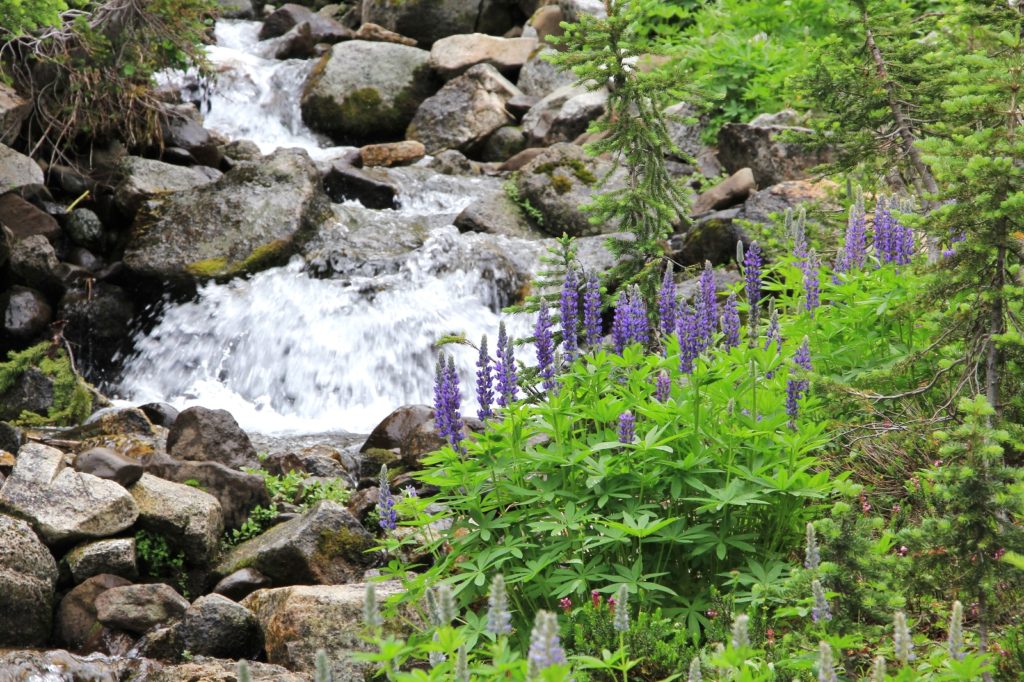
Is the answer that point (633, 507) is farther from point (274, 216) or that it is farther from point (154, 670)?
point (274, 216)

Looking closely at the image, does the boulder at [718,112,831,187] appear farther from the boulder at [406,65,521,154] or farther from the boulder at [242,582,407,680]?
the boulder at [242,582,407,680]

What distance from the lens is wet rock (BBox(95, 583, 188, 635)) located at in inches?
219

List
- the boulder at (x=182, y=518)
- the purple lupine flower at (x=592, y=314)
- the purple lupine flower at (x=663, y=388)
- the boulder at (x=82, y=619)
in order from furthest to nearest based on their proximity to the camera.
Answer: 1. the boulder at (x=182, y=518)
2. the boulder at (x=82, y=619)
3. the purple lupine flower at (x=592, y=314)
4. the purple lupine flower at (x=663, y=388)

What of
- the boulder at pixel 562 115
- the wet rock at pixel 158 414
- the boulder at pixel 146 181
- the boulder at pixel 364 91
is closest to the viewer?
the wet rock at pixel 158 414

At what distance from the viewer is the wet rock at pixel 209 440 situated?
307 inches

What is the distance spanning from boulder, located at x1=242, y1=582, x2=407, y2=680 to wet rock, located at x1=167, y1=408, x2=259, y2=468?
2.97 metres

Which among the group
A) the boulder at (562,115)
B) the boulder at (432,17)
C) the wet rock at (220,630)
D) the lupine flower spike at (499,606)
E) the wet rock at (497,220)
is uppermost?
the boulder at (432,17)

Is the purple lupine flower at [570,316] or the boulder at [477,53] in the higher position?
the boulder at [477,53]

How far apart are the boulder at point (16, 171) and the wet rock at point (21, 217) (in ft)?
0.36

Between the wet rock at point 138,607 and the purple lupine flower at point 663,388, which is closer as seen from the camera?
the purple lupine flower at point 663,388

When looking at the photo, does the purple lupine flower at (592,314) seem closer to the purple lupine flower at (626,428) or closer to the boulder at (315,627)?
the purple lupine flower at (626,428)

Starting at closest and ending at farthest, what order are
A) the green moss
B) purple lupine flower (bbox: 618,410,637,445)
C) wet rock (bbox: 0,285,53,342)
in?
1. purple lupine flower (bbox: 618,410,637,445)
2. the green moss
3. wet rock (bbox: 0,285,53,342)

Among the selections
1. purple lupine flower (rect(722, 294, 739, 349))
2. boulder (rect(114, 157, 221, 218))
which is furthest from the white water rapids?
purple lupine flower (rect(722, 294, 739, 349))

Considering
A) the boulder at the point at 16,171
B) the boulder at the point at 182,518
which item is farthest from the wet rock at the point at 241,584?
the boulder at the point at 16,171
